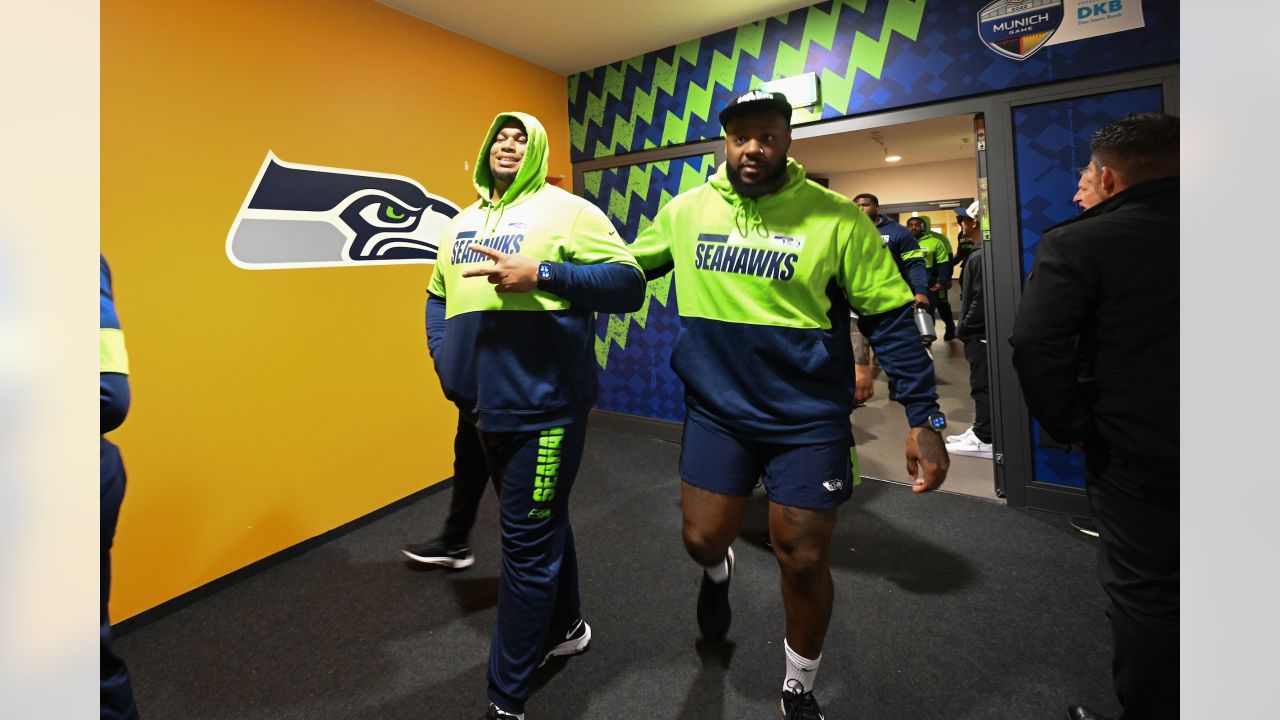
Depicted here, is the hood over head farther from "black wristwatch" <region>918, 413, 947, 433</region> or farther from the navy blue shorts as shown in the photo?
"black wristwatch" <region>918, 413, 947, 433</region>

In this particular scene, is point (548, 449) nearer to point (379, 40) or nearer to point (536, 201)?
point (536, 201)

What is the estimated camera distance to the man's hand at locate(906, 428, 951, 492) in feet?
4.73

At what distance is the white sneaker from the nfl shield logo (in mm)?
2217

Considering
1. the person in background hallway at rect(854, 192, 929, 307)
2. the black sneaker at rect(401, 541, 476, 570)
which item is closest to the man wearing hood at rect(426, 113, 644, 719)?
the black sneaker at rect(401, 541, 476, 570)

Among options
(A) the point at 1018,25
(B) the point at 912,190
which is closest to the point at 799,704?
(A) the point at 1018,25

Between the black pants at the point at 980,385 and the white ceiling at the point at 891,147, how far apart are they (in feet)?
9.70

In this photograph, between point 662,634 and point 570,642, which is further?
point 662,634

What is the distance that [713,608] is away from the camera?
5.97 feet

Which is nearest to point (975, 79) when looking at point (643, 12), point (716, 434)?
point (643, 12)

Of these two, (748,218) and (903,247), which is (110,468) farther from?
(903,247)

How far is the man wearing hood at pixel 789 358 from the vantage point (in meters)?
1.45

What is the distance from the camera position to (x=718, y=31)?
3.62 metres

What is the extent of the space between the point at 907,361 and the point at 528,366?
93 centimetres
